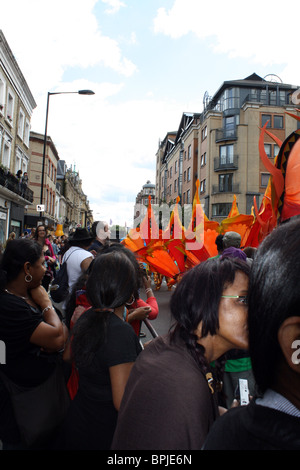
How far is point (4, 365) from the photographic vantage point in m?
1.67

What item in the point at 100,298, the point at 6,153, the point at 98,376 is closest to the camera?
the point at 98,376

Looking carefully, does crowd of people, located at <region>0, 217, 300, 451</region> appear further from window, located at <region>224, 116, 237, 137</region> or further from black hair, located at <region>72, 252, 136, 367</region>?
window, located at <region>224, 116, 237, 137</region>

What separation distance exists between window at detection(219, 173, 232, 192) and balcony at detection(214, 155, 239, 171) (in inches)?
33.8

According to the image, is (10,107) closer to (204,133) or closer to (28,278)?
(204,133)

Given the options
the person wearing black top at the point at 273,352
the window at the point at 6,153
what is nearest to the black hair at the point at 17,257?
the person wearing black top at the point at 273,352

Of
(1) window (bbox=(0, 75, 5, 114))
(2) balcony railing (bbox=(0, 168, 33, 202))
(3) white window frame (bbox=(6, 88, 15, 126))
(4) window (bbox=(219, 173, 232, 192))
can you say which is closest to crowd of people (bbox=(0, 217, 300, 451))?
(2) balcony railing (bbox=(0, 168, 33, 202))

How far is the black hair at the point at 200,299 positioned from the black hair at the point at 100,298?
1.69 ft

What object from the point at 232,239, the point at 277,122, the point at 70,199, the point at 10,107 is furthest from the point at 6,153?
the point at 70,199

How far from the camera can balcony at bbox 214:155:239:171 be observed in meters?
32.4

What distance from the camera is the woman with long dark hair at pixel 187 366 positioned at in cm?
86

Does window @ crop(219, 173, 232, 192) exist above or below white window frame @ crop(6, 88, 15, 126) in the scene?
below

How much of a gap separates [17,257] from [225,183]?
107 feet

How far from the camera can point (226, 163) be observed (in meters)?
33.0
